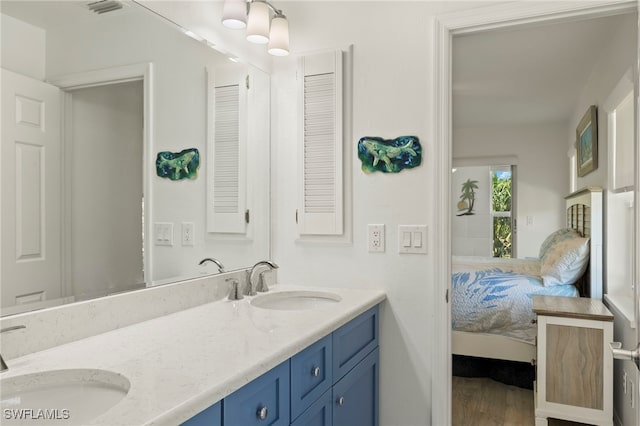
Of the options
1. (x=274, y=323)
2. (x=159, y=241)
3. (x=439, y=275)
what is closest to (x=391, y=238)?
(x=439, y=275)

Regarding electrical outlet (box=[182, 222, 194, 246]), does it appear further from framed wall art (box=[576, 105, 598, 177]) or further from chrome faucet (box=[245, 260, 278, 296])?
framed wall art (box=[576, 105, 598, 177])

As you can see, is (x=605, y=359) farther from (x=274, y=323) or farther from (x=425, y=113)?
(x=274, y=323)

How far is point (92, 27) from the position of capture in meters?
1.35

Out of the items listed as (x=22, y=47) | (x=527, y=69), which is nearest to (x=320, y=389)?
(x=22, y=47)

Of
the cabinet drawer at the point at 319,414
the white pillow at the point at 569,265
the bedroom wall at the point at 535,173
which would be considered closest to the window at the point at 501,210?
the bedroom wall at the point at 535,173

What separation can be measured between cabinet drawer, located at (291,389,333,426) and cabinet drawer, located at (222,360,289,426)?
0.11 m

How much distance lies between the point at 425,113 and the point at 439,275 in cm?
72

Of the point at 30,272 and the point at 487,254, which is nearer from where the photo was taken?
the point at 30,272

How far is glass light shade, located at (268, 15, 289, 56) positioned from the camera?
2066mm

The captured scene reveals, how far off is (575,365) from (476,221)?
429cm

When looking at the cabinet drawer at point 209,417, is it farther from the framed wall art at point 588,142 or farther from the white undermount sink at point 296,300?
the framed wall art at point 588,142

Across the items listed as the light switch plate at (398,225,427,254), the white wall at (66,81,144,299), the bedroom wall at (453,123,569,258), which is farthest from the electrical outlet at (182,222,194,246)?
the bedroom wall at (453,123,569,258)

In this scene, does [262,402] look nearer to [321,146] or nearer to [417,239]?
[417,239]

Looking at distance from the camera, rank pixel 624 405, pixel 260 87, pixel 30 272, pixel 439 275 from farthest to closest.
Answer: pixel 624 405, pixel 260 87, pixel 439 275, pixel 30 272
